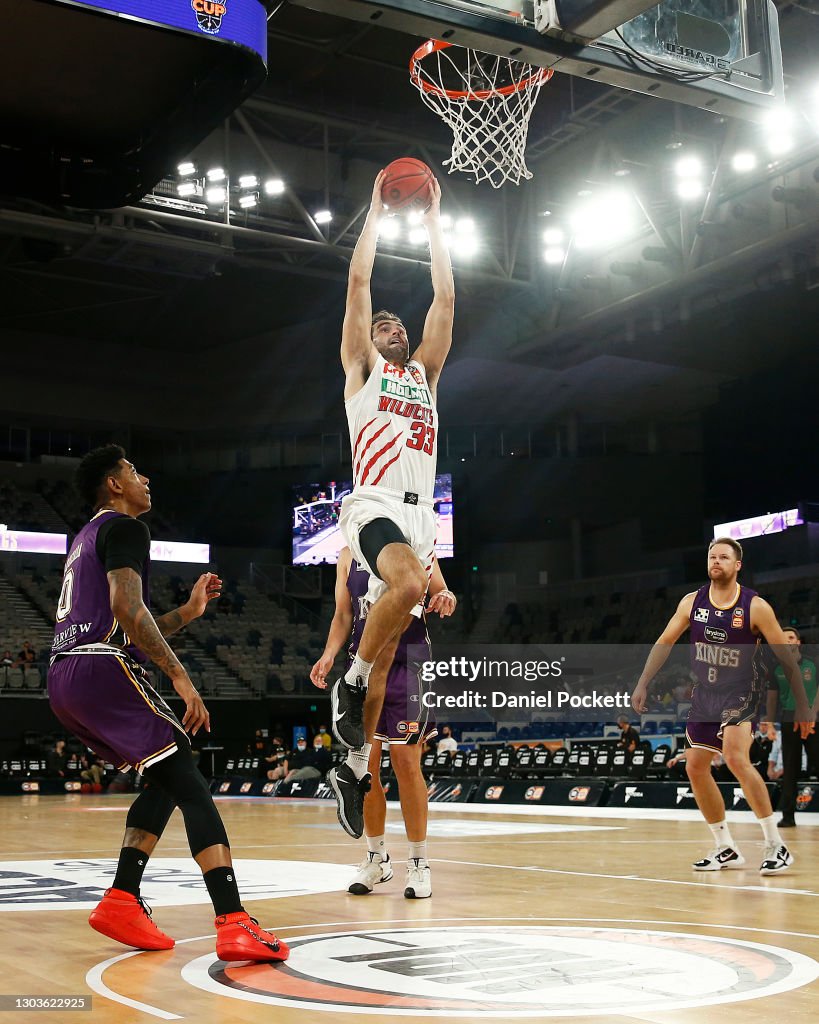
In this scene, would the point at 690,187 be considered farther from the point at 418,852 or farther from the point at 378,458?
the point at 418,852

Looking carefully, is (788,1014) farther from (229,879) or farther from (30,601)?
(30,601)

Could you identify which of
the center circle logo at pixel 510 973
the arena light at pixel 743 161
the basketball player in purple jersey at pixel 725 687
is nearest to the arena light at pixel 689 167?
the arena light at pixel 743 161

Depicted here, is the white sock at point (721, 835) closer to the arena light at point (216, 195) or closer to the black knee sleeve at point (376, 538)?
the black knee sleeve at point (376, 538)

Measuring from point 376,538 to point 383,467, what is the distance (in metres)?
0.38

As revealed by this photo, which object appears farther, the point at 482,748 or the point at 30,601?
the point at 30,601

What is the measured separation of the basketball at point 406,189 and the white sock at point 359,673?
2211 mm

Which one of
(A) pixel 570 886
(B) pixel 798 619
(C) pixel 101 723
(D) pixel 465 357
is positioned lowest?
(A) pixel 570 886

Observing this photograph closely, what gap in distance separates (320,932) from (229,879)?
2.33 ft

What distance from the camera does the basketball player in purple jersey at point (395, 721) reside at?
559 cm

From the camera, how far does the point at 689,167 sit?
1858cm

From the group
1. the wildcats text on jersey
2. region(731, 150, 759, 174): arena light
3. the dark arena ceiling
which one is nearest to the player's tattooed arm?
the wildcats text on jersey

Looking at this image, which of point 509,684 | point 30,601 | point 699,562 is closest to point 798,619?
point 699,562

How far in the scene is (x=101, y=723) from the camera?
3.94m

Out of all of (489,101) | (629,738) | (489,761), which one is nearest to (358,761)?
(489,101)
